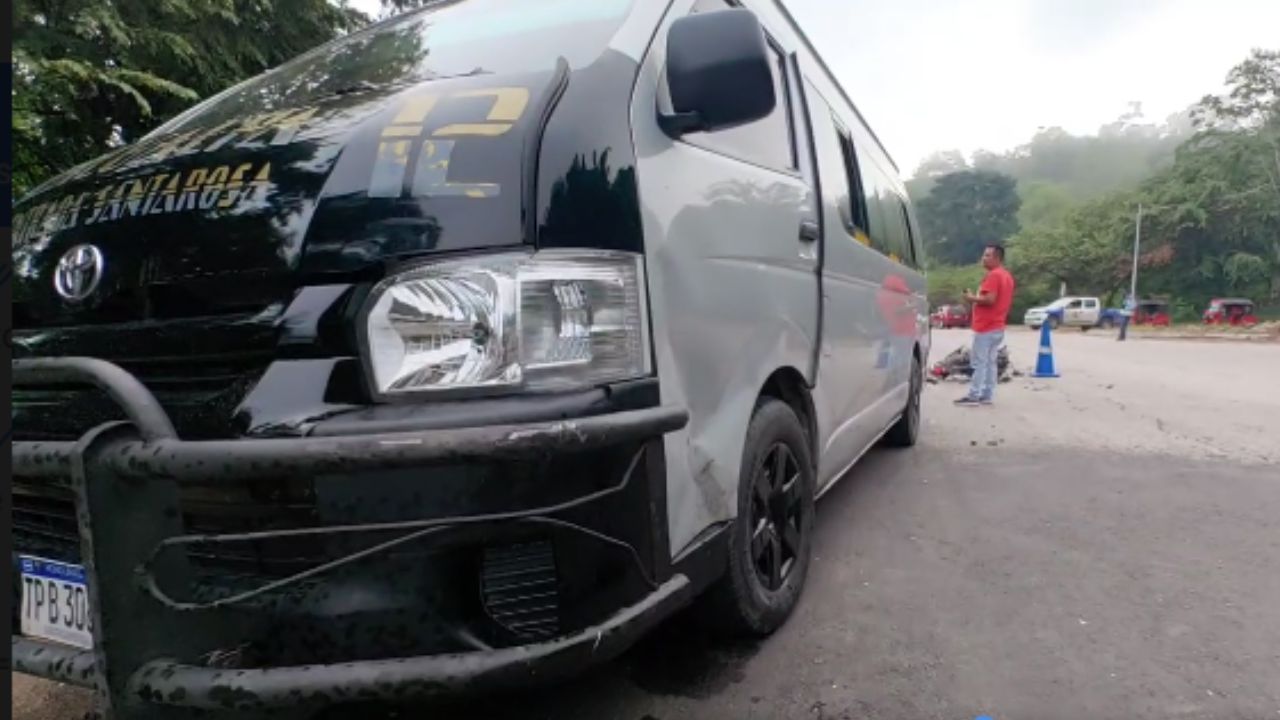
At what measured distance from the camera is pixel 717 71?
1.78 metres

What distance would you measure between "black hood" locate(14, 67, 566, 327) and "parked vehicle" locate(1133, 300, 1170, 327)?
152 feet

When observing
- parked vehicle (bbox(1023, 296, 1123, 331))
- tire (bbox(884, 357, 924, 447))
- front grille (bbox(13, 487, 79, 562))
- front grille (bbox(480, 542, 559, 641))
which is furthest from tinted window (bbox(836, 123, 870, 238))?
parked vehicle (bbox(1023, 296, 1123, 331))

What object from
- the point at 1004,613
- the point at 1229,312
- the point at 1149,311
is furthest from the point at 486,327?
the point at 1149,311

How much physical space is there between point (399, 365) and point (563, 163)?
1.68 ft

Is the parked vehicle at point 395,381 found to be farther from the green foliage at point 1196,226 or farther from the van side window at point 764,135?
the green foliage at point 1196,226

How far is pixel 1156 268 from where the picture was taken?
4516 cm

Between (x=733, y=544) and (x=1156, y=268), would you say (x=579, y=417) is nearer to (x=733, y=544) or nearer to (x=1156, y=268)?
(x=733, y=544)

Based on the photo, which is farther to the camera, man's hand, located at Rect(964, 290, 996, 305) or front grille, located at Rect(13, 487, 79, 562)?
man's hand, located at Rect(964, 290, 996, 305)

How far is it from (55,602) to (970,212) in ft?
313

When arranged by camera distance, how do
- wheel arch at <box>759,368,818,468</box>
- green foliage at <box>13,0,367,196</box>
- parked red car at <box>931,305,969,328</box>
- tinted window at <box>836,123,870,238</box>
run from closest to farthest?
wheel arch at <box>759,368,818,468</box>, tinted window at <box>836,123,870,238</box>, green foliage at <box>13,0,367,196</box>, parked red car at <box>931,305,969,328</box>

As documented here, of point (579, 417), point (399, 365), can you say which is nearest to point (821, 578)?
point (579, 417)

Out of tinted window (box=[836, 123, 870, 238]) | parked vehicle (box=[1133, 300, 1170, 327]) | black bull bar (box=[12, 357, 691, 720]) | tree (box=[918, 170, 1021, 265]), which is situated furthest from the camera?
tree (box=[918, 170, 1021, 265])

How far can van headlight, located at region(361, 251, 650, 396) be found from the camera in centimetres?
143

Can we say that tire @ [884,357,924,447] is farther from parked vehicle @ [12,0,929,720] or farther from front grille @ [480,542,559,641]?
front grille @ [480,542,559,641]
